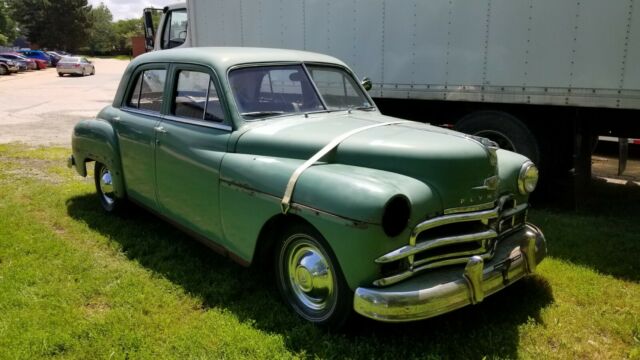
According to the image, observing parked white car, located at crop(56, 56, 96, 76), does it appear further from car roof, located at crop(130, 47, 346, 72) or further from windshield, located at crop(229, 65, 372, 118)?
windshield, located at crop(229, 65, 372, 118)

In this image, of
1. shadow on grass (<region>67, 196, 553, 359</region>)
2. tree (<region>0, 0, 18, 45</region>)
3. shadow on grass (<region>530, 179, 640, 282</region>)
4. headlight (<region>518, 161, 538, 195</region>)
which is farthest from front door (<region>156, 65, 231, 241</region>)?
tree (<region>0, 0, 18, 45</region>)

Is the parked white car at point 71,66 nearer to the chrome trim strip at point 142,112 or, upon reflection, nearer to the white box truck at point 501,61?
the white box truck at point 501,61

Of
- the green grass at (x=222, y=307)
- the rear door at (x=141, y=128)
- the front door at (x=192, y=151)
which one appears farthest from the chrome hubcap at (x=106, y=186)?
the front door at (x=192, y=151)

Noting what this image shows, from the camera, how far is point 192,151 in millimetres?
4125

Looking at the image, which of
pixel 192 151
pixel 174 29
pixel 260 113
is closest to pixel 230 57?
pixel 260 113

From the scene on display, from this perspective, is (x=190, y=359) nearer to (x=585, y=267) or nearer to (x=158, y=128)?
(x=158, y=128)

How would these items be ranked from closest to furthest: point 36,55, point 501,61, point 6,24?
point 501,61 → point 36,55 → point 6,24

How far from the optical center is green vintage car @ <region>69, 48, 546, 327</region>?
2.98 m

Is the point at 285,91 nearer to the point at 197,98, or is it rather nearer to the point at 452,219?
the point at 197,98

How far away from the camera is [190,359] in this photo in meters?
3.13

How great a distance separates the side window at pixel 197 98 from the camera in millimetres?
4125

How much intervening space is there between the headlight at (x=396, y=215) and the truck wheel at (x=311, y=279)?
405 mm

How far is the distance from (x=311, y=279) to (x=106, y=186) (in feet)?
10.9

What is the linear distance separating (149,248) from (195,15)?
5664 millimetres
